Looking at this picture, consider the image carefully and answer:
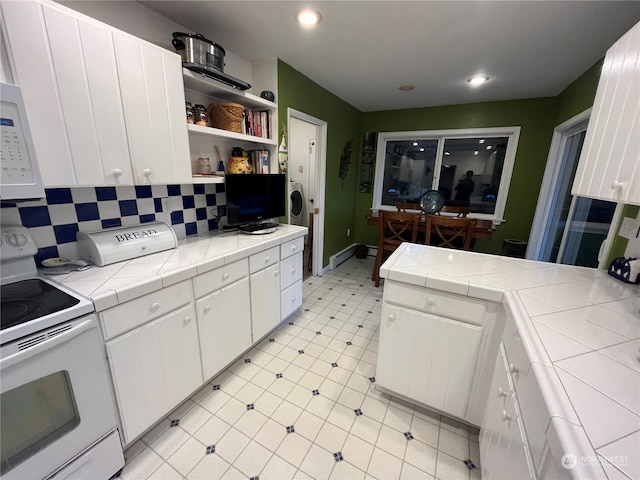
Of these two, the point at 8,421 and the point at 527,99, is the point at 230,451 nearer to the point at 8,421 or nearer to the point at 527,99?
the point at 8,421

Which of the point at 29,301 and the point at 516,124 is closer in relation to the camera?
the point at 29,301

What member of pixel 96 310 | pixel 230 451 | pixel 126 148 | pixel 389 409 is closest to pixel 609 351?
pixel 389 409

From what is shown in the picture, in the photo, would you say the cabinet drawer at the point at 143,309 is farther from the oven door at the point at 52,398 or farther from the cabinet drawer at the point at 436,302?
the cabinet drawer at the point at 436,302

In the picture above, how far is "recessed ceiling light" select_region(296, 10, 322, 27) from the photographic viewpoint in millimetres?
1631

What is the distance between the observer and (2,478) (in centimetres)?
87

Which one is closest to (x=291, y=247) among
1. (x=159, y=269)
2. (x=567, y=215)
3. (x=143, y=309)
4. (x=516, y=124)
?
(x=159, y=269)

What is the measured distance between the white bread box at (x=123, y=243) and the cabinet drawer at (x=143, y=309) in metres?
0.38

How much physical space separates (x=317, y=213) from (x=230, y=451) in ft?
8.31

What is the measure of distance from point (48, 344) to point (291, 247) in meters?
1.58

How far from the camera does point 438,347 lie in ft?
4.56

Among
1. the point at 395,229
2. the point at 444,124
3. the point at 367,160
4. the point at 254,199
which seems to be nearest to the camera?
the point at 254,199

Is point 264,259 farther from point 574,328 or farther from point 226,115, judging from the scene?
point 574,328

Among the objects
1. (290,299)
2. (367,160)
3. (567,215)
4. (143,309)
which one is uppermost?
(367,160)

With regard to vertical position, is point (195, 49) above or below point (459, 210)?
above
